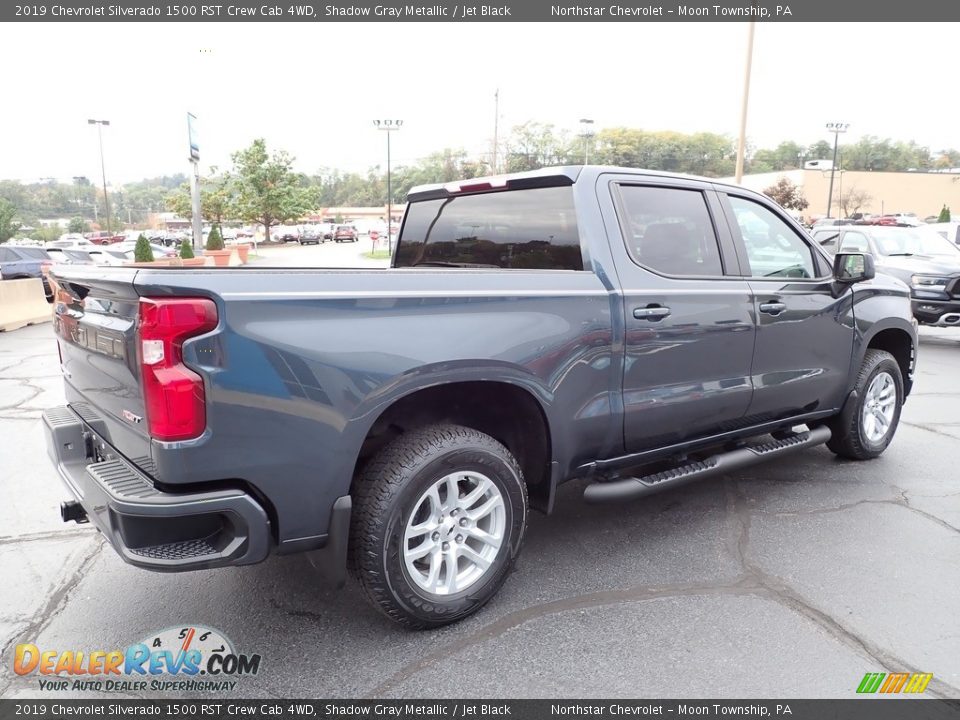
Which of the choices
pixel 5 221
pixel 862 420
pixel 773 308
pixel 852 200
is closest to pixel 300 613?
pixel 773 308

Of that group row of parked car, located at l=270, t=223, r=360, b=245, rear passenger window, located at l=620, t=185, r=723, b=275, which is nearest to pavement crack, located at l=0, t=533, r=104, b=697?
rear passenger window, located at l=620, t=185, r=723, b=275

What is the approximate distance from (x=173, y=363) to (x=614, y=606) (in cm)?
214

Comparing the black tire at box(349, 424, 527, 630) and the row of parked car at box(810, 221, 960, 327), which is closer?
the black tire at box(349, 424, 527, 630)

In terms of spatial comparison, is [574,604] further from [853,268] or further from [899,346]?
[899,346]

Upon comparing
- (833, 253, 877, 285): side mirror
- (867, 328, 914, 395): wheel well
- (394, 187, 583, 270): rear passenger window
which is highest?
(394, 187, 583, 270): rear passenger window

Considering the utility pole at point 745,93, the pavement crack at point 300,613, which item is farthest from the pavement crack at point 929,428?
the utility pole at point 745,93

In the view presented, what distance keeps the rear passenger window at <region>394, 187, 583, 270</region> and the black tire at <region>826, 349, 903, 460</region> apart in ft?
8.68

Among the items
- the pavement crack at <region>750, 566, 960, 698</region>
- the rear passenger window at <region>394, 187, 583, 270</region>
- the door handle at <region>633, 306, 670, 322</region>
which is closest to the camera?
the pavement crack at <region>750, 566, 960, 698</region>

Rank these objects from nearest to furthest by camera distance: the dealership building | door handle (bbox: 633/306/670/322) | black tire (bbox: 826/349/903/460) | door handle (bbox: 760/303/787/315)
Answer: door handle (bbox: 633/306/670/322) → door handle (bbox: 760/303/787/315) → black tire (bbox: 826/349/903/460) → the dealership building

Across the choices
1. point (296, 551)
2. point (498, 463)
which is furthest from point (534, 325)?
point (296, 551)

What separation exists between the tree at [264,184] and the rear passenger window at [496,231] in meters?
54.9

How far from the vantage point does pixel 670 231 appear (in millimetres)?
3730

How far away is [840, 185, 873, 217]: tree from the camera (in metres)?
71.9

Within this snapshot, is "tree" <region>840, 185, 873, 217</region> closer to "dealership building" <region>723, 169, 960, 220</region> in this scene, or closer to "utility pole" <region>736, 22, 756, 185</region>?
"dealership building" <region>723, 169, 960, 220</region>
